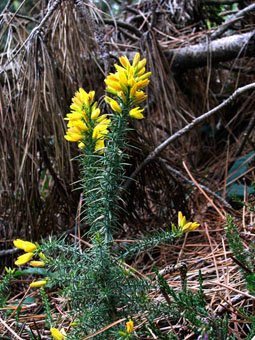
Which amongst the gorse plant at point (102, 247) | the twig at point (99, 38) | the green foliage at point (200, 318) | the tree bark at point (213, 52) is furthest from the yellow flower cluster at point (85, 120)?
the tree bark at point (213, 52)

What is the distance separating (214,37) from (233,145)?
701 mm

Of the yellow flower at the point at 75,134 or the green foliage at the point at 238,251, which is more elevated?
the yellow flower at the point at 75,134

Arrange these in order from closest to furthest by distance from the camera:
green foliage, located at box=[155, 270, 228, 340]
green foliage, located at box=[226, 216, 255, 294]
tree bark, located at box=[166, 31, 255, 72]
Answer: green foliage, located at box=[155, 270, 228, 340] → green foliage, located at box=[226, 216, 255, 294] → tree bark, located at box=[166, 31, 255, 72]

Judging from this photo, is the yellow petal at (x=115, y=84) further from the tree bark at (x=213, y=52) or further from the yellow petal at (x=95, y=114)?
the tree bark at (x=213, y=52)

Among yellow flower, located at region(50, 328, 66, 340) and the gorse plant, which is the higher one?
the gorse plant

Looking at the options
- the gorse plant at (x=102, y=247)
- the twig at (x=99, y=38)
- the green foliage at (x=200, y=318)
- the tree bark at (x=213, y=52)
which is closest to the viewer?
the green foliage at (x=200, y=318)

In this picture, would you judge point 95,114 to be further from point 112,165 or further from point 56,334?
point 56,334

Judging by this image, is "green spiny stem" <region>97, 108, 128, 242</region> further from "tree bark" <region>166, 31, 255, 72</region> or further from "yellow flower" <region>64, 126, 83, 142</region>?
"tree bark" <region>166, 31, 255, 72</region>

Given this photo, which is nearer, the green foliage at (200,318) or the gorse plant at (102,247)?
the green foliage at (200,318)

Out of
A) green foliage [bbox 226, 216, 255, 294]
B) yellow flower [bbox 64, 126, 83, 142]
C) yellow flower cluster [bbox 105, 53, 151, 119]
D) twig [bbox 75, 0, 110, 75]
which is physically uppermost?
twig [bbox 75, 0, 110, 75]

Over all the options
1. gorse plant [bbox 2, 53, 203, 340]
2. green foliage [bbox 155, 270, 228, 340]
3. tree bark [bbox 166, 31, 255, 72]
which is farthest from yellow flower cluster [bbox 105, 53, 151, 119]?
tree bark [bbox 166, 31, 255, 72]

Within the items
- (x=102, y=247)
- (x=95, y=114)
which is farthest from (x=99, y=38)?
(x=102, y=247)

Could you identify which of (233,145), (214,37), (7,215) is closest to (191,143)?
(233,145)

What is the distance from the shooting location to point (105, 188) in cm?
84
